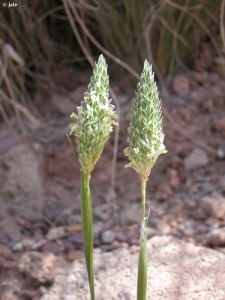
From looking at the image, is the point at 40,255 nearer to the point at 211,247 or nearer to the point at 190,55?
the point at 211,247

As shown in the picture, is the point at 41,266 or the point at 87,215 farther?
the point at 41,266

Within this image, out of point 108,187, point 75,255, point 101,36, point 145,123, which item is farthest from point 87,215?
point 101,36

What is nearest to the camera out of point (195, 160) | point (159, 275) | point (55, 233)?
point (159, 275)

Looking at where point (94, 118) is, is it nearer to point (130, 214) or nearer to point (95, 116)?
point (95, 116)

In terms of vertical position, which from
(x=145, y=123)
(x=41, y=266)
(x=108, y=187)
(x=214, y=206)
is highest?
(x=108, y=187)

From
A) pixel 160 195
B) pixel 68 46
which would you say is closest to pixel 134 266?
pixel 160 195

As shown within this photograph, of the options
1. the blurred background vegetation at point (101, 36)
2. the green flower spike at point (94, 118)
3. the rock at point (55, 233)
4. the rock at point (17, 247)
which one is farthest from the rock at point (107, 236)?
the green flower spike at point (94, 118)
